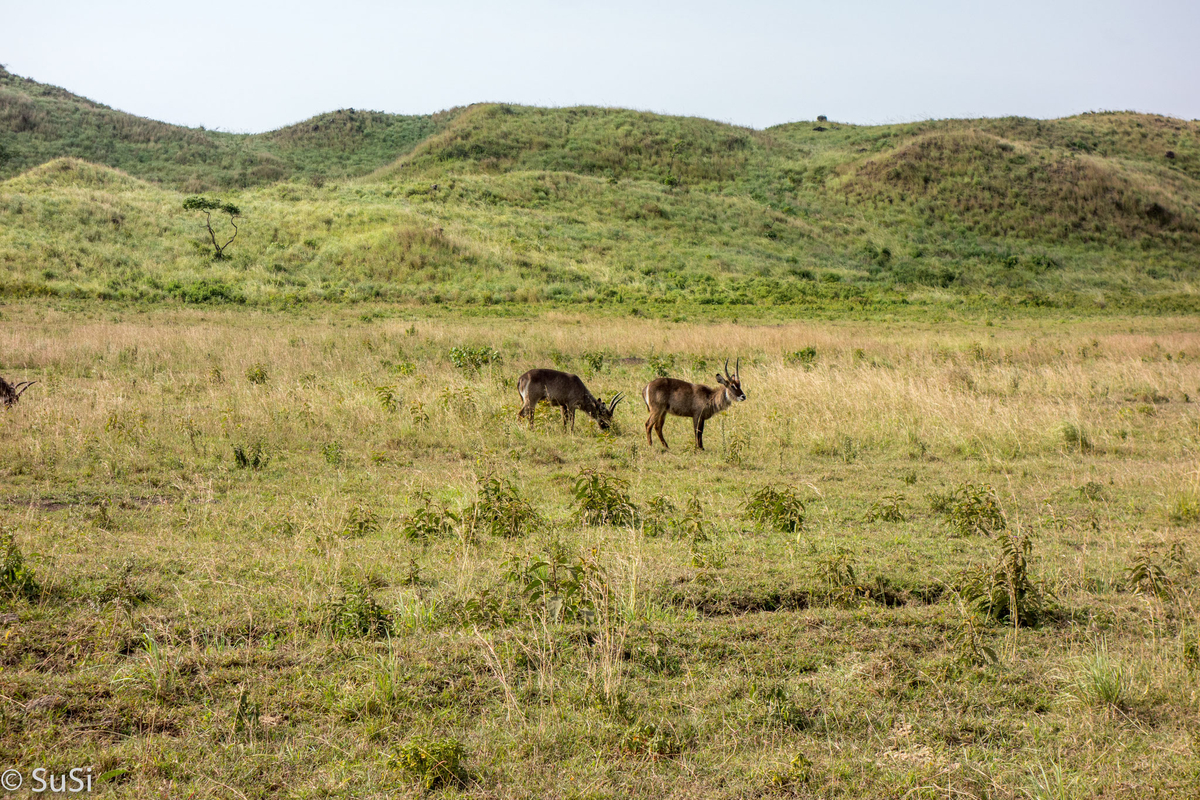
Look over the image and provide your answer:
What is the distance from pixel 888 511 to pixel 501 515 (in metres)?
3.98

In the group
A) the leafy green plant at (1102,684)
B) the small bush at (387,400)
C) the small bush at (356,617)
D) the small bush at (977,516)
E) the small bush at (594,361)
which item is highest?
the small bush at (594,361)

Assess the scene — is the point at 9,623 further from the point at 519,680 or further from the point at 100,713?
the point at 519,680

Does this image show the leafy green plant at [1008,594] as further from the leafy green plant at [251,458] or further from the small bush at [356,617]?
the leafy green plant at [251,458]

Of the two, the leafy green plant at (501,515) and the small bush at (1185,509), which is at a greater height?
the small bush at (1185,509)

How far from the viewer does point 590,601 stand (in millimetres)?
5645

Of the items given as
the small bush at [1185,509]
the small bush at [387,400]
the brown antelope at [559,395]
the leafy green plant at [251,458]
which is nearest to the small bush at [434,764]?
the leafy green plant at [251,458]

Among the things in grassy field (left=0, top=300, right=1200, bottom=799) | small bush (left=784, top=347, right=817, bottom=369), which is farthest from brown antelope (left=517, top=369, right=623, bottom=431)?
small bush (left=784, top=347, right=817, bottom=369)

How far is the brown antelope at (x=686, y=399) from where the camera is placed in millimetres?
11625

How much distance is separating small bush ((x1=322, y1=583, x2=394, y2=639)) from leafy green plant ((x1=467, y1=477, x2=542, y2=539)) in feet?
6.14

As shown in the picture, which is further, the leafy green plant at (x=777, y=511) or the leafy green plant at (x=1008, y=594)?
the leafy green plant at (x=777, y=511)

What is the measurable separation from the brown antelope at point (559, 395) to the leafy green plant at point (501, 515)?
15.4 feet

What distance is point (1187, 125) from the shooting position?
81562 millimetres

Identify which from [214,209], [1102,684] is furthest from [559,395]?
[214,209]

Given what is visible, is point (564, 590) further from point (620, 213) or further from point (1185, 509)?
point (620, 213)
